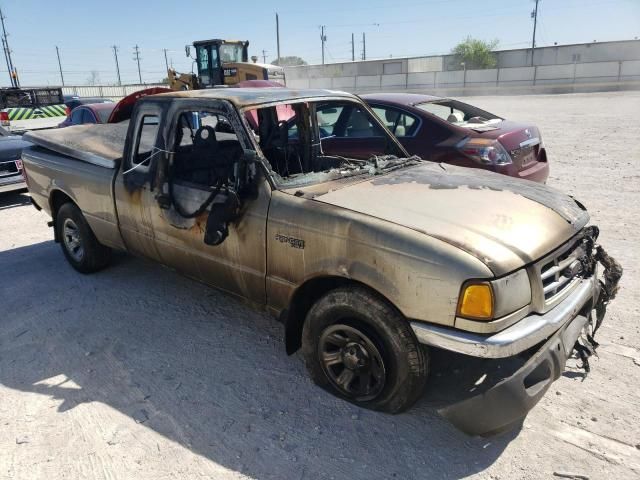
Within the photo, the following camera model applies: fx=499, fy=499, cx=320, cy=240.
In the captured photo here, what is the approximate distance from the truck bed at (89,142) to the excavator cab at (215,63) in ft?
54.7

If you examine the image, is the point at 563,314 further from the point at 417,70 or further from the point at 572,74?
the point at 417,70

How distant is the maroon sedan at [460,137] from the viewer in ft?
19.4

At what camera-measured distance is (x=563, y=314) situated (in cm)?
259

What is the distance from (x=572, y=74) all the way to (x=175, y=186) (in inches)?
1761

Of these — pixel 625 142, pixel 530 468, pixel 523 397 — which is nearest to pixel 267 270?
pixel 523 397

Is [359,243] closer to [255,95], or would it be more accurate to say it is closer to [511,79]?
[255,95]

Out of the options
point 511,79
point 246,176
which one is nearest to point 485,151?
point 246,176

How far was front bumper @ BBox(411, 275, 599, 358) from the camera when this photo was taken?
2.35m

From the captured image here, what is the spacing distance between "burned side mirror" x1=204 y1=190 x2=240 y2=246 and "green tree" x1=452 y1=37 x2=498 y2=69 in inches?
2361

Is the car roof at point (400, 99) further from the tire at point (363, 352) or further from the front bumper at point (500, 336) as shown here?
the front bumper at point (500, 336)

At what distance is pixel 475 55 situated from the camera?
61.4 metres

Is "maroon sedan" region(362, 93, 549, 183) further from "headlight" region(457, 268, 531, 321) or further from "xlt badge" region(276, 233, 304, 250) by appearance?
"headlight" region(457, 268, 531, 321)

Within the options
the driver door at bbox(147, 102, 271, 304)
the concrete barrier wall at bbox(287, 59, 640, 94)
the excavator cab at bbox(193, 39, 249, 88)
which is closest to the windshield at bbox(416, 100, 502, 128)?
the driver door at bbox(147, 102, 271, 304)

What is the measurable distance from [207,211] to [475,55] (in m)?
65.3
